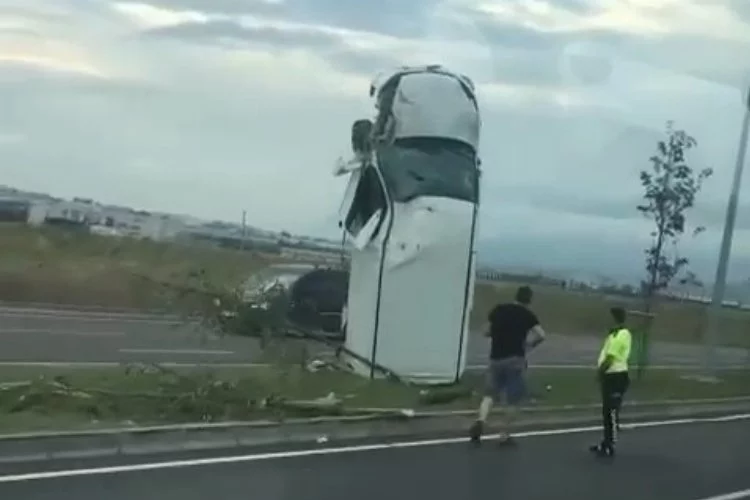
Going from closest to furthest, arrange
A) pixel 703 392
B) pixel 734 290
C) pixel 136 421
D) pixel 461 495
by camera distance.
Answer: pixel 461 495, pixel 136 421, pixel 703 392, pixel 734 290

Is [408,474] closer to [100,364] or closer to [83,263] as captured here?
[100,364]

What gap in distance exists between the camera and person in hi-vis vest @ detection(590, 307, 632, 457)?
690 inches

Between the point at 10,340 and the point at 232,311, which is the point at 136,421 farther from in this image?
the point at 10,340

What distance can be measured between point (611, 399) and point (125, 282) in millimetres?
25779

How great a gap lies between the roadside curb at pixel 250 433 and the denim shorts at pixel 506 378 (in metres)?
0.85

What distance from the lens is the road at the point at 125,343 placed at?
2509cm

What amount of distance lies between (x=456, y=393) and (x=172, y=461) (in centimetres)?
870

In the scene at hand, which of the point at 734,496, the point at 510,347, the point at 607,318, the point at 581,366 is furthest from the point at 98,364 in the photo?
the point at 607,318

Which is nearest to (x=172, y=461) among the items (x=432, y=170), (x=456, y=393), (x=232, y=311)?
(x=232, y=311)

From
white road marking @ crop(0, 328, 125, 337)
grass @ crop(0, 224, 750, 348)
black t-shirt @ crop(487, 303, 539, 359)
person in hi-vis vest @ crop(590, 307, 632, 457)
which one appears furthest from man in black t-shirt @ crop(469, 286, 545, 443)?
grass @ crop(0, 224, 750, 348)

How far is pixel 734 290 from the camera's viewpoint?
118 ft

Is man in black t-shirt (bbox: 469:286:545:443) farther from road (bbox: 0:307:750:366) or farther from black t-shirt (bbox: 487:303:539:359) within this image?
road (bbox: 0:307:750:366)

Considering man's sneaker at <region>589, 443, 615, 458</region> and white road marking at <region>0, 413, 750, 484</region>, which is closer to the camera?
white road marking at <region>0, 413, 750, 484</region>

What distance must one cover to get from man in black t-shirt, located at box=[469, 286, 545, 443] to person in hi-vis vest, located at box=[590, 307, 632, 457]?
2.75 ft
